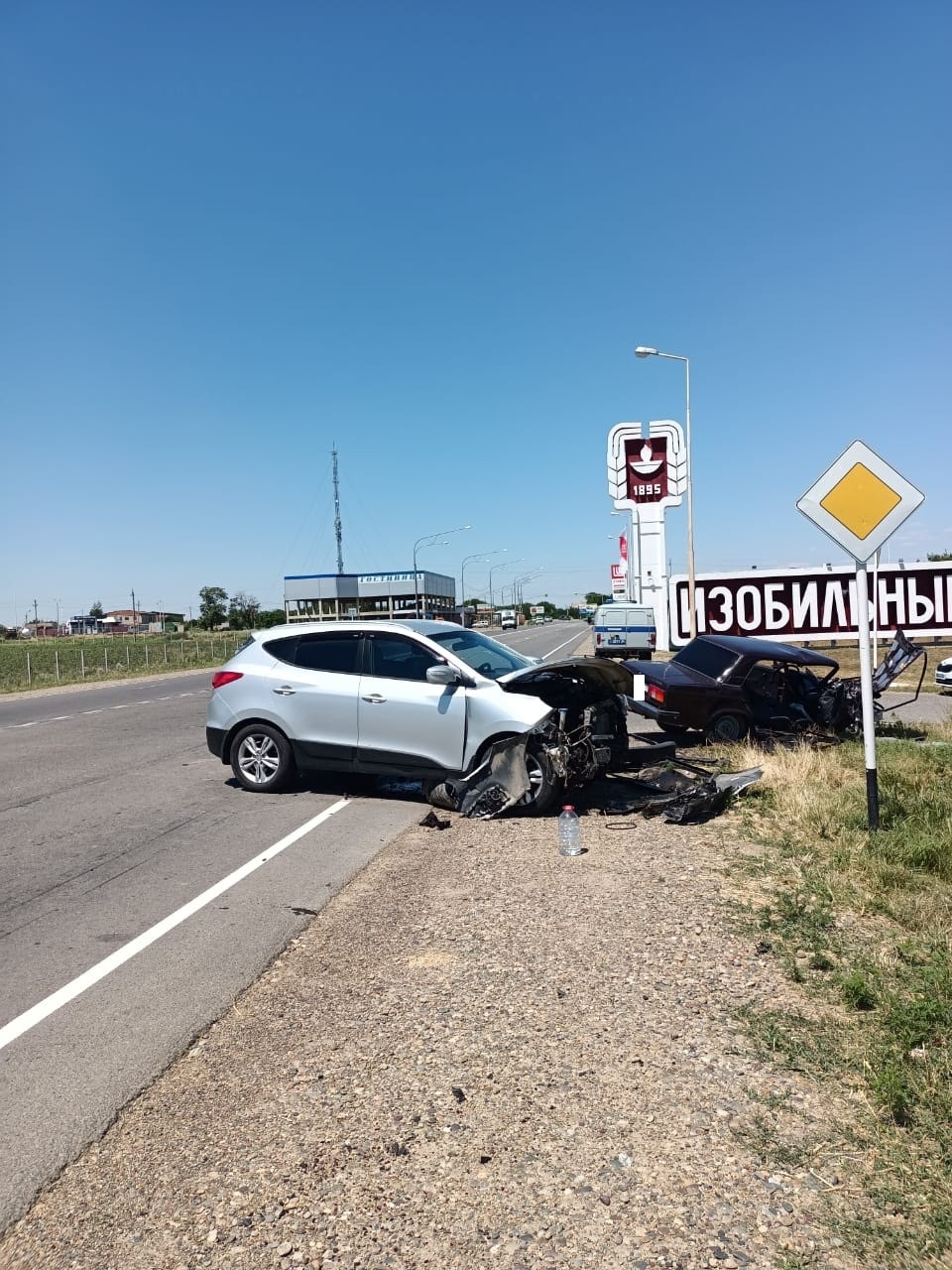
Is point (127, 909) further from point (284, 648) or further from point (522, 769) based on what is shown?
point (284, 648)

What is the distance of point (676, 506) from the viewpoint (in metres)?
36.7

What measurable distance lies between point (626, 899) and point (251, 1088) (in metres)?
2.83

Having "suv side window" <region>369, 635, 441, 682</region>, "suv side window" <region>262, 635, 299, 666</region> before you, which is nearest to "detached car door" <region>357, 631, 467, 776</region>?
"suv side window" <region>369, 635, 441, 682</region>

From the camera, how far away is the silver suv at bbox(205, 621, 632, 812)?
27.7 ft

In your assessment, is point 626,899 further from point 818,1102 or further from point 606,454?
point 606,454

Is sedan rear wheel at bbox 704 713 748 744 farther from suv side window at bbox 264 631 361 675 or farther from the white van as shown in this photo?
the white van

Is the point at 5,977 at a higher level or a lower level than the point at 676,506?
lower

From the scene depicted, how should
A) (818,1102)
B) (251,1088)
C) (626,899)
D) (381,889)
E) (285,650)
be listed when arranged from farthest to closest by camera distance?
(285,650) < (381,889) < (626,899) < (251,1088) < (818,1102)

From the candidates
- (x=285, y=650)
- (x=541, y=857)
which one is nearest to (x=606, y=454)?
(x=285, y=650)

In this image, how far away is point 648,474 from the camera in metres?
36.4

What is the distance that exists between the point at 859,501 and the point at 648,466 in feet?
97.9

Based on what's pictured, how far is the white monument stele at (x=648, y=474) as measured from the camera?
36.3 metres

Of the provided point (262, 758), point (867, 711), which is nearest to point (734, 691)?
point (867, 711)

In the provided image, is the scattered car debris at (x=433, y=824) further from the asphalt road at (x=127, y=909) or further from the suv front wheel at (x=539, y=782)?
the suv front wheel at (x=539, y=782)
